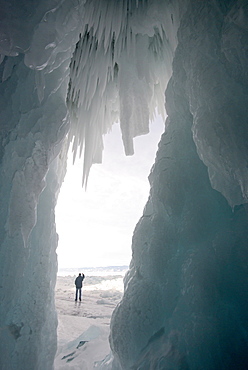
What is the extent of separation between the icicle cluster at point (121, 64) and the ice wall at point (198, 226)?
3.31 feet

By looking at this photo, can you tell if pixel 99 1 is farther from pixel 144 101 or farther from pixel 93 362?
pixel 93 362

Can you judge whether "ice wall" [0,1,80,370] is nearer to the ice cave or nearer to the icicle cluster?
the ice cave

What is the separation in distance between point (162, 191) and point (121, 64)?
2399 mm

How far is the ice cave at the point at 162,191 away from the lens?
1.77 metres

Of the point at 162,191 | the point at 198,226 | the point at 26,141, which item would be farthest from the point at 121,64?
the point at 198,226

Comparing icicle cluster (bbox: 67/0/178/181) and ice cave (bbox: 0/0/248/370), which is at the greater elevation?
icicle cluster (bbox: 67/0/178/181)

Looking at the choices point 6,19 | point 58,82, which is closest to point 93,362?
point 58,82

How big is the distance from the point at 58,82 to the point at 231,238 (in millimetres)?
2500

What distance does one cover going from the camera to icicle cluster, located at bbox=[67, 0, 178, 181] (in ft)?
10.1

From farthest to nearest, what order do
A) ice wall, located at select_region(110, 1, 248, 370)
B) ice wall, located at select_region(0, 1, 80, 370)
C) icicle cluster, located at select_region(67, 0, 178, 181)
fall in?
1. icicle cluster, located at select_region(67, 0, 178, 181)
2. ice wall, located at select_region(0, 1, 80, 370)
3. ice wall, located at select_region(110, 1, 248, 370)

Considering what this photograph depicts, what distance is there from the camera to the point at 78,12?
2264 mm

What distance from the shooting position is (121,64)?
362 cm

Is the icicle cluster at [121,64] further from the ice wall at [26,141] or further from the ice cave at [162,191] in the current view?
the ice wall at [26,141]

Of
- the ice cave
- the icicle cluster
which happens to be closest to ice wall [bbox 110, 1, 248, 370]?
A: the ice cave
